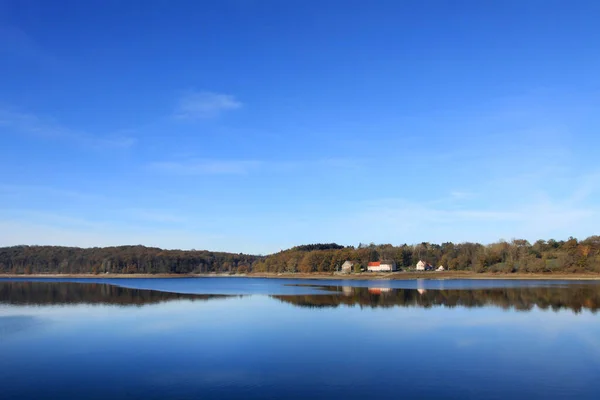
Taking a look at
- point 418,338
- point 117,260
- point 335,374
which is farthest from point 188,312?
point 117,260

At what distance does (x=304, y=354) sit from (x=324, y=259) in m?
116

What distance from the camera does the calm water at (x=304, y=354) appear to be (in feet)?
45.7

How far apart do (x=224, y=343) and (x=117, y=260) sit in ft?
507

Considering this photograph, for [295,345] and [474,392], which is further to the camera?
[295,345]

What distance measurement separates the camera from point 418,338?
2250 cm

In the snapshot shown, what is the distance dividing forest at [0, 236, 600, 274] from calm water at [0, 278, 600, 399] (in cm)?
6426

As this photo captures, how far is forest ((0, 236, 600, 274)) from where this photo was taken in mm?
91688

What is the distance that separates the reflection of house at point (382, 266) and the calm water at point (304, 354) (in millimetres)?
89057

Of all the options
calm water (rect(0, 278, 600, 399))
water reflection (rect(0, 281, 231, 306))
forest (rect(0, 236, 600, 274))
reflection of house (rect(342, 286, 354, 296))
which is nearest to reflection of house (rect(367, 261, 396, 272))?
forest (rect(0, 236, 600, 274))

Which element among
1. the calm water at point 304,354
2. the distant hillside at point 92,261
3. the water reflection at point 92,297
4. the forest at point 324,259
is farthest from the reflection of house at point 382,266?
the calm water at point 304,354

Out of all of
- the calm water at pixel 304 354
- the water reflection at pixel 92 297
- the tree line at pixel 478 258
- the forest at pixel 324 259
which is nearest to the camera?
the calm water at pixel 304 354

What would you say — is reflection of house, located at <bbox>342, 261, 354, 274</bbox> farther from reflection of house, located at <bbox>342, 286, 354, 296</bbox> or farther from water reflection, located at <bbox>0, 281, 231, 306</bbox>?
water reflection, located at <bbox>0, 281, 231, 306</bbox>

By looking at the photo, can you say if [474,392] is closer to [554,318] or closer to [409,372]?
[409,372]

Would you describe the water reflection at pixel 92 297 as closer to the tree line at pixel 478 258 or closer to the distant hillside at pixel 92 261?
the tree line at pixel 478 258
